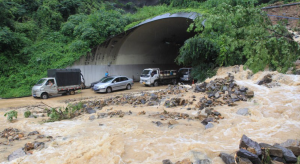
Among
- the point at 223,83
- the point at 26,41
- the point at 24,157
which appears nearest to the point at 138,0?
the point at 26,41

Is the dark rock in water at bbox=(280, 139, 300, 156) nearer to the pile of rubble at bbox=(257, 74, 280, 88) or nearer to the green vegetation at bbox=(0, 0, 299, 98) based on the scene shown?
the pile of rubble at bbox=(257, 74, 280, 88)

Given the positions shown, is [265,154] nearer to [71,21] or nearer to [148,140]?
[148,140]

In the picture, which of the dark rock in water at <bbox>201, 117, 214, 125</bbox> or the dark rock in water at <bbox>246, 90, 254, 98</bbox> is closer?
the dark rock in water at <bbox>201, 117, 214, 125</bbox>

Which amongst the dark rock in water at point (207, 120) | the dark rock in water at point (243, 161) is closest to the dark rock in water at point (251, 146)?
the dark rock in water at point (243, 161)

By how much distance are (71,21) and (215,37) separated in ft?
47.2

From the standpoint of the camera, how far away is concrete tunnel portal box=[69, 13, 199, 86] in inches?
772

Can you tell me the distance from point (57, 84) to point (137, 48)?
11.1 meters

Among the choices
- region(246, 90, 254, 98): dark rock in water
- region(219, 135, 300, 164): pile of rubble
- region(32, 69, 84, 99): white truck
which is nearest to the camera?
region(219, 135, 300, 164): pile of rubble

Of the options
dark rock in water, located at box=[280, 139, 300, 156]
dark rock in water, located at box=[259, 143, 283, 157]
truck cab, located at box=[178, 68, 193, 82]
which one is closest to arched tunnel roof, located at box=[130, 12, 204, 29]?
truck cab, located at box=[178, 68, 193, 82]

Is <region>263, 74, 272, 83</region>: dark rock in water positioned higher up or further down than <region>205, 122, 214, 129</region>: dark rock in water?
higher up

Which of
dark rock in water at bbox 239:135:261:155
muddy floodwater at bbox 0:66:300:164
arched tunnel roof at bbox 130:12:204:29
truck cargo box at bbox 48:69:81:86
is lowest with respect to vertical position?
muddy floodwater at bbox 0:66:300:164

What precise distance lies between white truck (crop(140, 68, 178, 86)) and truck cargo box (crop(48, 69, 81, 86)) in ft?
19.1

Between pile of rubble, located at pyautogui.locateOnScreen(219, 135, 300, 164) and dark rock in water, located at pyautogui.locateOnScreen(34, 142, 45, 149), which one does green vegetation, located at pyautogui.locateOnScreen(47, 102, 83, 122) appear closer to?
dark rock in water, located at pyautogui.locateOnScreen(34, 142, 45, 149)

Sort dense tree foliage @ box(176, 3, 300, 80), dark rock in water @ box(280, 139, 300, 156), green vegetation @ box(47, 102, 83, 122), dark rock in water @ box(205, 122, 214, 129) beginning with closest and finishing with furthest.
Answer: dark rock in water @ box(280, 139, 300, 156)
dense tree foliage @ box(176, 3, 300, 80)
dark rock in water @ box(205, 122, 214, 129)
green vegetation @ box(47, 102, 83, 122)
